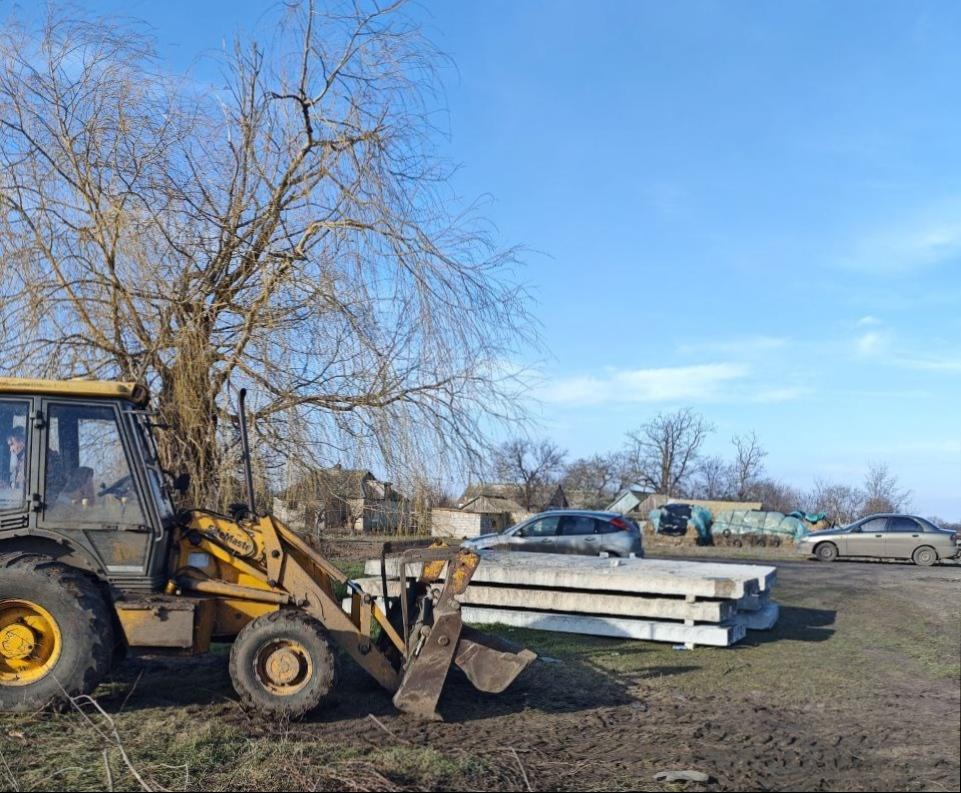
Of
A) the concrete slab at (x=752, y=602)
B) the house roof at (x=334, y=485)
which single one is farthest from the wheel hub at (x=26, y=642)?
the concrete slab at (x=752, y=602)

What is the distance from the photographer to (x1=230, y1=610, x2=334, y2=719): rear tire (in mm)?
6859

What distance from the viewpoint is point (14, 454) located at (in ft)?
23.2

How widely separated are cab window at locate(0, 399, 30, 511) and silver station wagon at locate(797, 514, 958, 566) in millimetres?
23786

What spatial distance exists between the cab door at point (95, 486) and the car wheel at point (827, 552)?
2339cm

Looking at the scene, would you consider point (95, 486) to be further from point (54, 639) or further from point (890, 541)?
point (890, 541)

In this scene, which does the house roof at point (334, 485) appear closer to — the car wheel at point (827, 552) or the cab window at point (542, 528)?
the cab window at point (542, 528)

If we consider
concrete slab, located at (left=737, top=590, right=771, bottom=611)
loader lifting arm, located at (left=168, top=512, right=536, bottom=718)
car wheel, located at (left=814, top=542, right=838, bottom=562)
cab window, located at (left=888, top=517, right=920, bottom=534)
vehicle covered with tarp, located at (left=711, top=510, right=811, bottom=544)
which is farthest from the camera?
vehicle covered with tarp, located at (left=711, top=510, right=811, bottom=544)

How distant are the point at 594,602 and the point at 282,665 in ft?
16.5

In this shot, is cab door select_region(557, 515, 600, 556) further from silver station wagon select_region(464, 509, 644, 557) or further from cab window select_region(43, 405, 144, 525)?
cab window select_region(43, 405, 144, 525)

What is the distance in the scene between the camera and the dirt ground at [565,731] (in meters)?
5.62

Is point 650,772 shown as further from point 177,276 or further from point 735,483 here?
point 735,483

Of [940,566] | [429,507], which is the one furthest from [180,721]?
[940,566]

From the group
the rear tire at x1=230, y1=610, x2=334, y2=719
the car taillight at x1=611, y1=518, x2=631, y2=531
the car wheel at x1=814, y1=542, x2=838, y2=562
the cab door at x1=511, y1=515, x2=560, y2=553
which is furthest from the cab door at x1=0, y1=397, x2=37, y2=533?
the car wheel at x1=814, y1=542, x2=838, y2=562

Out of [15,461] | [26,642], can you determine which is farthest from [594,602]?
[15,461]
